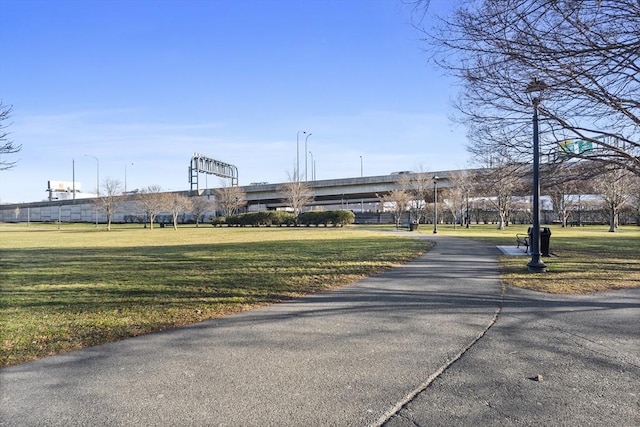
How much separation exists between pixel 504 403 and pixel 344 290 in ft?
17.6

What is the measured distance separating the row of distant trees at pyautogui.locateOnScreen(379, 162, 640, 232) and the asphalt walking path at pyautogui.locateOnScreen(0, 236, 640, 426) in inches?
286

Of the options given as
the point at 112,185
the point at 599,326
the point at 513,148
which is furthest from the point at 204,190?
the point at 599,326

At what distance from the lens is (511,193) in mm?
33656

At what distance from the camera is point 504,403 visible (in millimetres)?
3551

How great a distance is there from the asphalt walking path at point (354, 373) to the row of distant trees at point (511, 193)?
7.27 m

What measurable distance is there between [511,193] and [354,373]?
32.9m

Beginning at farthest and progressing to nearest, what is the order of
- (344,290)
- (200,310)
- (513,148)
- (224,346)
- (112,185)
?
1. (112,185)
2. (513,148)
3. (344,290)
4. (200,310)
5. (224,346)

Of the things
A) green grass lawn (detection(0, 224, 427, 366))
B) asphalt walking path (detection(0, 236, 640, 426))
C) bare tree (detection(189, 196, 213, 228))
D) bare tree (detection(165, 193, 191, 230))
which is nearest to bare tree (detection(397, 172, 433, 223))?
bare tree (detection(165, 193, 191, 230))

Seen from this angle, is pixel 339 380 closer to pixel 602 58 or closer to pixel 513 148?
pixel 602 58

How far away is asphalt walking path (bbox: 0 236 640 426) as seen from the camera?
338cm

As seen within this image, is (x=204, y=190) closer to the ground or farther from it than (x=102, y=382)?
farther from it

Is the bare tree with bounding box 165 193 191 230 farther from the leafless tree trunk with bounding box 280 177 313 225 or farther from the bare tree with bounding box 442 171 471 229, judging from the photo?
the bare tree with bounding box 442 171 471 229

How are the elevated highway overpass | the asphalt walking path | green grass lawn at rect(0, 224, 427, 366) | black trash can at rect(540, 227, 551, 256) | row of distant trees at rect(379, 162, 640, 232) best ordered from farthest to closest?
the elevated highway overpass
black trash can at rect(540, 227, 551, 256)
row of distant trees at rect(379, 162, 640, 232)
green grass lawn at rect(0, 224, 427, 366)
the asphalt walking path

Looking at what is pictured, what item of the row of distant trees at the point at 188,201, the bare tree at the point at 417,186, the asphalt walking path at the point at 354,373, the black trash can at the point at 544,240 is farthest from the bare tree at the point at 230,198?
the asphalt walking path at the point at 354,373
